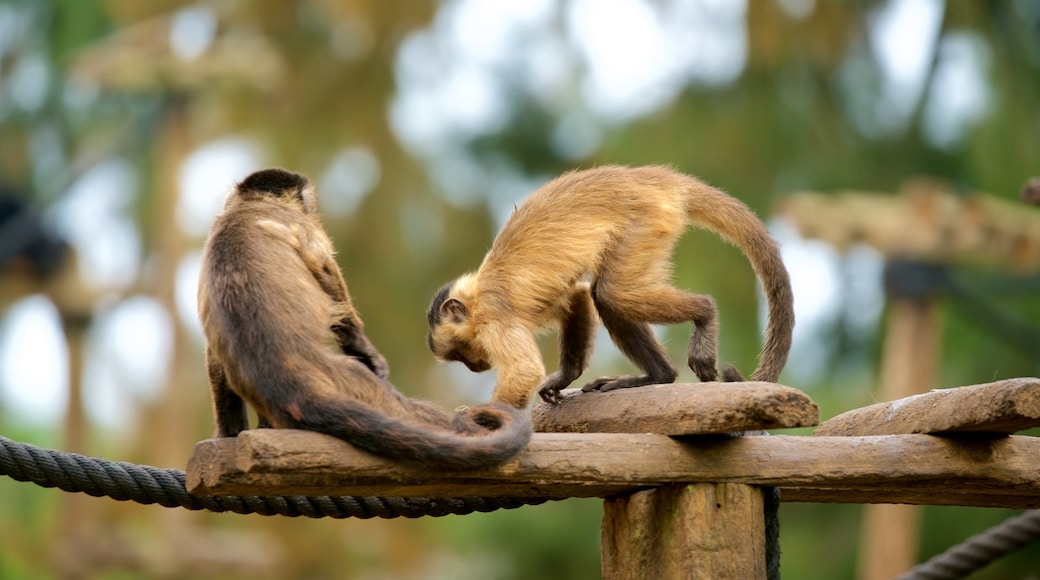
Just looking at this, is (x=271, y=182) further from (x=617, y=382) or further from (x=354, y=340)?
(x=617, y=382)

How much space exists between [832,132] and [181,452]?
27.2 ft

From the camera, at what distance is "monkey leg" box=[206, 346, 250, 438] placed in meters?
3.85

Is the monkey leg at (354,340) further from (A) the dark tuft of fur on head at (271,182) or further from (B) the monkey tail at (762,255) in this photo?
(B) the monkey tail at (762,255)

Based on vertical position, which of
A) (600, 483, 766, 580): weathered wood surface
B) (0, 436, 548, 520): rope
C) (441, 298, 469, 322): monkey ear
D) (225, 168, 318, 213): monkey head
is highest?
(225, 168, 318, 213): monkey head

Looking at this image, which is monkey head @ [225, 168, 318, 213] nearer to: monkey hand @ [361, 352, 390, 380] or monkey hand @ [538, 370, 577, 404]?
monkey hand @ [361, 352, 390, 380]

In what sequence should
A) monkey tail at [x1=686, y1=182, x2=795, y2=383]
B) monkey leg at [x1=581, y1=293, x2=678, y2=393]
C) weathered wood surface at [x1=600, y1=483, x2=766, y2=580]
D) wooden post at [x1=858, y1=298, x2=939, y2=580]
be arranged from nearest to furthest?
1. weathered wood surface at [x1=600, y1=483, x2=766, y2=580]
2. monkey tail at [x1=686, y1=182, x2=795, y2=383]
3. monkey leg at [x1=581, y1=293, x2=678, y2=393]
4. wooden post at [x1=858, y1=298, x2=939, y2=580]

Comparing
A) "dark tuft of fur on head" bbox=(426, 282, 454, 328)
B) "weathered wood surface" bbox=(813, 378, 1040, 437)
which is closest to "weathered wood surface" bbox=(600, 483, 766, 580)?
"weathered wood surface" bbox=(813, 378, 1040, 437)

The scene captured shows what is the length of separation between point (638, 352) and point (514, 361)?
49 centimetres

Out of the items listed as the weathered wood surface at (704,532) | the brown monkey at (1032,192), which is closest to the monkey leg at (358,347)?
the weathered wood surface at (704,532)

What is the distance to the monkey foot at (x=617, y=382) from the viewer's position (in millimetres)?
4227

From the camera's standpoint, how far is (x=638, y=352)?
438 cm

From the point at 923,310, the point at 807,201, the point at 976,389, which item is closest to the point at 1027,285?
the point at 923,310

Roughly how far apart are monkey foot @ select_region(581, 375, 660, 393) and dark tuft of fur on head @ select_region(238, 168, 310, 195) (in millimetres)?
1197

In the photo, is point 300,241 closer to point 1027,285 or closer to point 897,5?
point 1027,285
